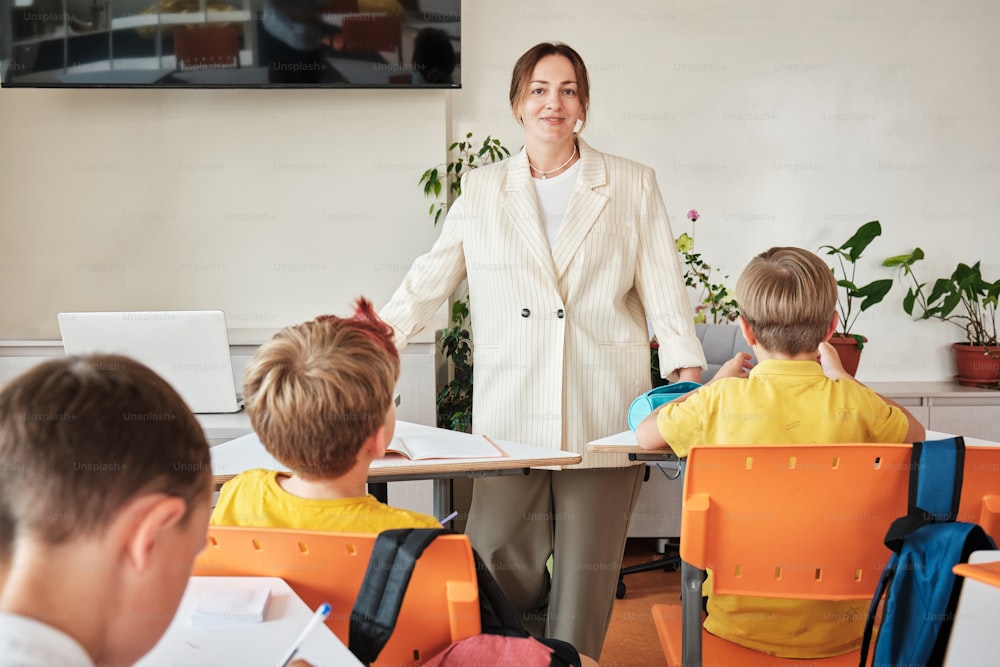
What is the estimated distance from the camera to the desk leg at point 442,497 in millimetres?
2262

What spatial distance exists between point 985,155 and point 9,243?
4387 millimetres

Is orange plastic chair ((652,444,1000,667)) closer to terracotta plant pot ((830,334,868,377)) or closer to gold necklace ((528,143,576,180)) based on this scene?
gold necklace ((528,143,576,180))

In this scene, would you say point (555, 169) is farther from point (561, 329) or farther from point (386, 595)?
point (386, 595)

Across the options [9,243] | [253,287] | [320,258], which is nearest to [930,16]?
[320,258]

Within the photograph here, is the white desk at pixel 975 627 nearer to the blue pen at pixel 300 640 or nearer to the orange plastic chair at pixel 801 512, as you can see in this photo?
the orange plastic chair at pixel 801 512

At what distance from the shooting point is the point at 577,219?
2.35m

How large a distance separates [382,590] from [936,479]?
0.89 meters

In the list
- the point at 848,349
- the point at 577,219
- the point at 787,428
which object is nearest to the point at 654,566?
the point at 848,349

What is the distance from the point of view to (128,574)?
739mm

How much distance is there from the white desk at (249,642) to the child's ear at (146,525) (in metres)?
0.25

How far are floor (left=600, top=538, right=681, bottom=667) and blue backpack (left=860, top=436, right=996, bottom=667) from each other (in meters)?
1.46

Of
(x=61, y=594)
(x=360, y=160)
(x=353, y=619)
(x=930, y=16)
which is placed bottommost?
(x=353, y=619)

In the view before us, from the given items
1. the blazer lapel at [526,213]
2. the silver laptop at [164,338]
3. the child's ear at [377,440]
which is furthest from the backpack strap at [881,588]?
the silver laptop at [164,338]

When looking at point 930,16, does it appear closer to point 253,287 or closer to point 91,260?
point 253,287
